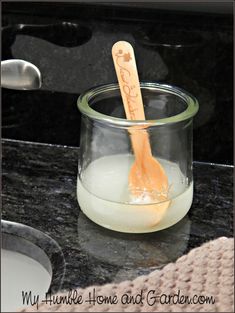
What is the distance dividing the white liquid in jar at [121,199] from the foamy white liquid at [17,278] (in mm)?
83

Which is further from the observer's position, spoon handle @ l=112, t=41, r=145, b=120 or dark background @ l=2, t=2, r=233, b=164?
dark background @ l=2, t=2, r=233, b=164

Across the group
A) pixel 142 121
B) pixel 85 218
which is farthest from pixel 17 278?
pixel 142 121

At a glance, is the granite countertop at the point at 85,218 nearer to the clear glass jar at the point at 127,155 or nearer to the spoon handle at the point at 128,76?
the clear glass jar at the point at 127,155

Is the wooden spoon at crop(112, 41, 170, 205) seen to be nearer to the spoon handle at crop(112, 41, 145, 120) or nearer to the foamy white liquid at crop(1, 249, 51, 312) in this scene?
the spoon handle at crop(112, 41, 145, 120)

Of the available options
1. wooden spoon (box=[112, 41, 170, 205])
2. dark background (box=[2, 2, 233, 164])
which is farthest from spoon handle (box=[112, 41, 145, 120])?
dark background (box=[2, 2, 233, 164])

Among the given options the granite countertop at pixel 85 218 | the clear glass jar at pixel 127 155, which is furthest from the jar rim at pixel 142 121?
the granite countertop at pixel 85 218

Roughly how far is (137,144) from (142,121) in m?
0.04

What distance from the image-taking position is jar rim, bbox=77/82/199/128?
608 millimetres

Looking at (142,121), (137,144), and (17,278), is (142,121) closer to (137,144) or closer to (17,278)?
(137,144)

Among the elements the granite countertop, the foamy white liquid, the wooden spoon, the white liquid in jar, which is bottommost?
the foamy white liquid

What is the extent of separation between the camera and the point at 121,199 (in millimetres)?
633

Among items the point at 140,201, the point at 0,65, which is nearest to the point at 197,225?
the point at 140,201

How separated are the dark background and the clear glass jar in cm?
7

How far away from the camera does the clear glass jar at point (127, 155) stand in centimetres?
62
